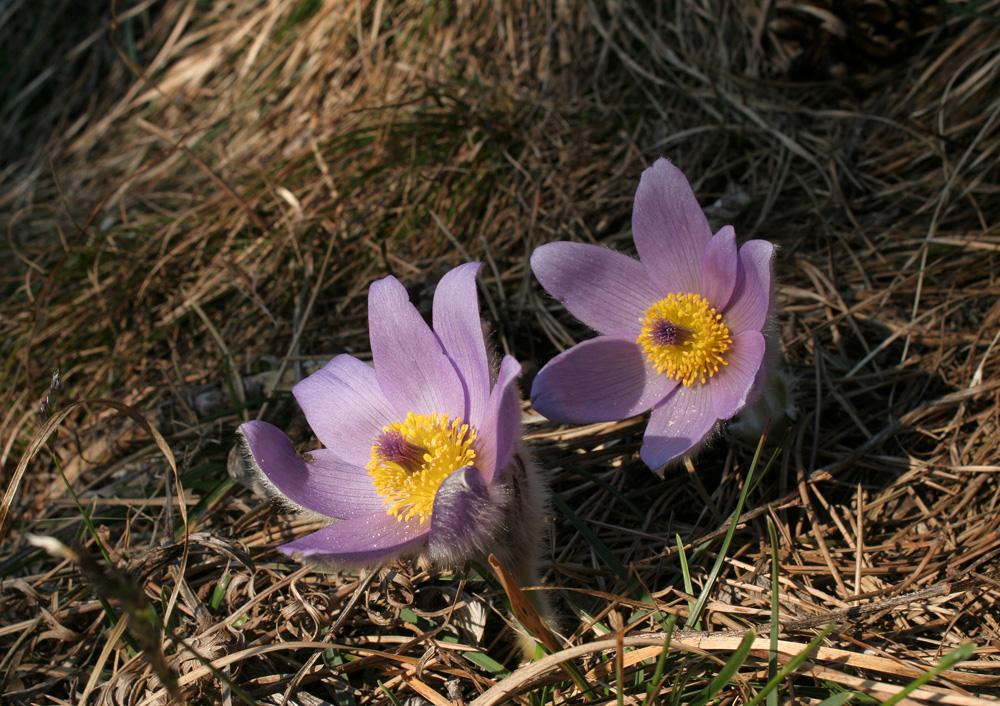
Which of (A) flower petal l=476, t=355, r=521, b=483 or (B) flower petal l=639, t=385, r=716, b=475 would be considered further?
(B) flower petal l=639, t=385, r=716, b=475

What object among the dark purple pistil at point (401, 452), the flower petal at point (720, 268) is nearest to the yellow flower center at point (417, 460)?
the dark purple pistil at point (401, 452)

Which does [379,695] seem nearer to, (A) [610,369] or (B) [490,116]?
(A) [610,369]

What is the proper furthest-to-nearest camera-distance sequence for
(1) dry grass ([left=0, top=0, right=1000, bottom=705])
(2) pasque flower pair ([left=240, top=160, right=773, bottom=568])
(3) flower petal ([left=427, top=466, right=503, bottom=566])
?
1. (1) dry grass ([left=0, top=0, right=1000, bottom=705])
2. (2) pasque flower pair ([left=240, top=160, right=773, bottom=568])
3. (3) flower petal ([left=427, top=466, right=503, bottom=566])

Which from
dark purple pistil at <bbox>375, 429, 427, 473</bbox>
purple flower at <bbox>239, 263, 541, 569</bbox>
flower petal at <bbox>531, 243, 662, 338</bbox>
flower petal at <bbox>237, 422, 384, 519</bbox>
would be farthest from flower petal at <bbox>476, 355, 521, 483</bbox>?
flower petal at <bbox>531, 243, 662, 338</bbox>

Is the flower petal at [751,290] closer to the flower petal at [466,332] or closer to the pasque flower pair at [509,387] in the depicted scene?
the pasque flower pair at [509,387]

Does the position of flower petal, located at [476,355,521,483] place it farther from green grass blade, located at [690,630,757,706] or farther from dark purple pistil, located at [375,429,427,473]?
green grass blade, located at [690,630,757,706]

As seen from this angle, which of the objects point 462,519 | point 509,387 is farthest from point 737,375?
point 462,519

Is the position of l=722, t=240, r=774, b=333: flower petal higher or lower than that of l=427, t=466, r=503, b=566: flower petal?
higher

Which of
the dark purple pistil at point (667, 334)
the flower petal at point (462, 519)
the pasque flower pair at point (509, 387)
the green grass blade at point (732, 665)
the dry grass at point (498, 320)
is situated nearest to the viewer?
the green grass blade at point (732, 665)
